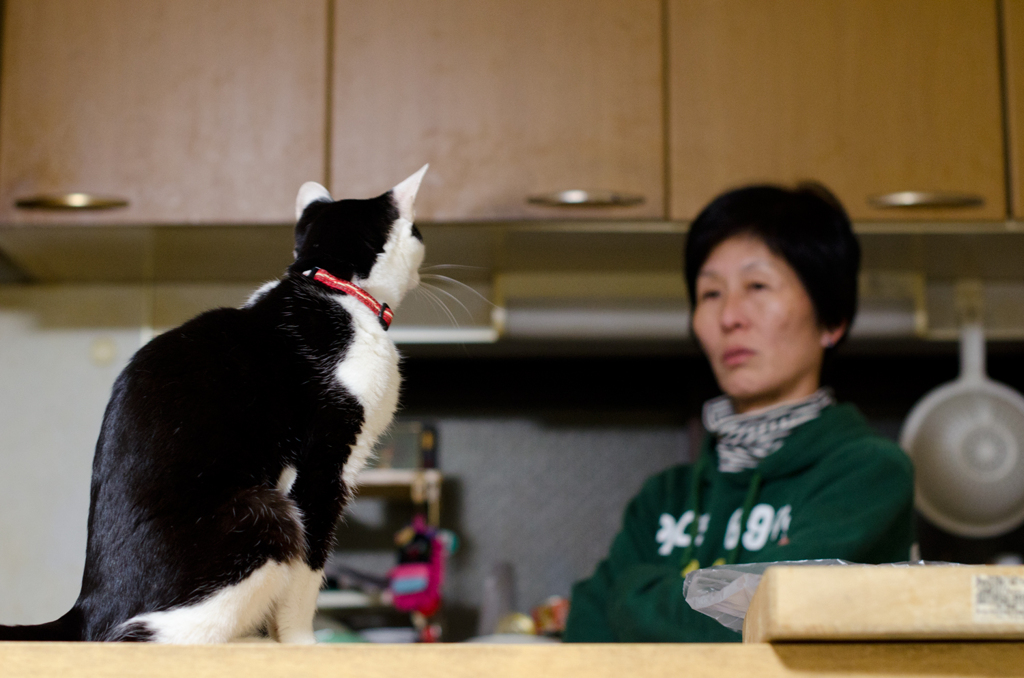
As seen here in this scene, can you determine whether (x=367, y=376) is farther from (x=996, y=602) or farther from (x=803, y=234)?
(x=803, y=234)

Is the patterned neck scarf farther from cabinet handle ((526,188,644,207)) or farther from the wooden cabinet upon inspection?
the wooden cabinet

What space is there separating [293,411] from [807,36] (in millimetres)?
1168

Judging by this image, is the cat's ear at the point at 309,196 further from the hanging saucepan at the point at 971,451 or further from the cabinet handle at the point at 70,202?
the hanging saucepan at the point at 971,451

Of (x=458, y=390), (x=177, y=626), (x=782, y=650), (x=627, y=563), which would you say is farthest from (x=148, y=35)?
(x=782, y=650)

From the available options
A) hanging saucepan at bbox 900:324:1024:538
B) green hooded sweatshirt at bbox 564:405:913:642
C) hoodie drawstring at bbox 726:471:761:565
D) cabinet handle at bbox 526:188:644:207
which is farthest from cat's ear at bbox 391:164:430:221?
hanging saucepan at bbox 900:324:1024:538

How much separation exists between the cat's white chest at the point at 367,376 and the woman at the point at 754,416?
576 millimetres

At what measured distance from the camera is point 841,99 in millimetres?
1325

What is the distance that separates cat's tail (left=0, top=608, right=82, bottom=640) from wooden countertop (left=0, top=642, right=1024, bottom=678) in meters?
0.08

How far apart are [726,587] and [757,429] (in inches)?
29.6

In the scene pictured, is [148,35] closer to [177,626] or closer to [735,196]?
[735,196]

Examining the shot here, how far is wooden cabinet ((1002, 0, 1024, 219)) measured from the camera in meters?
1.31

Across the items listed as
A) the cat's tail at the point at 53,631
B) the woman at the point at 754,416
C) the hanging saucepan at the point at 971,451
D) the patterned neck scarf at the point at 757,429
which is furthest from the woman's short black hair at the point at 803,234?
the cat's tail at the point at 53,631

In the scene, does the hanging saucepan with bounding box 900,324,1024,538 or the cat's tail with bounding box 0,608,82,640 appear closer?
the cat's tail with bounding box 0,608,82,640

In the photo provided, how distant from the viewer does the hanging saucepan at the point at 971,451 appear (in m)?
1.49
